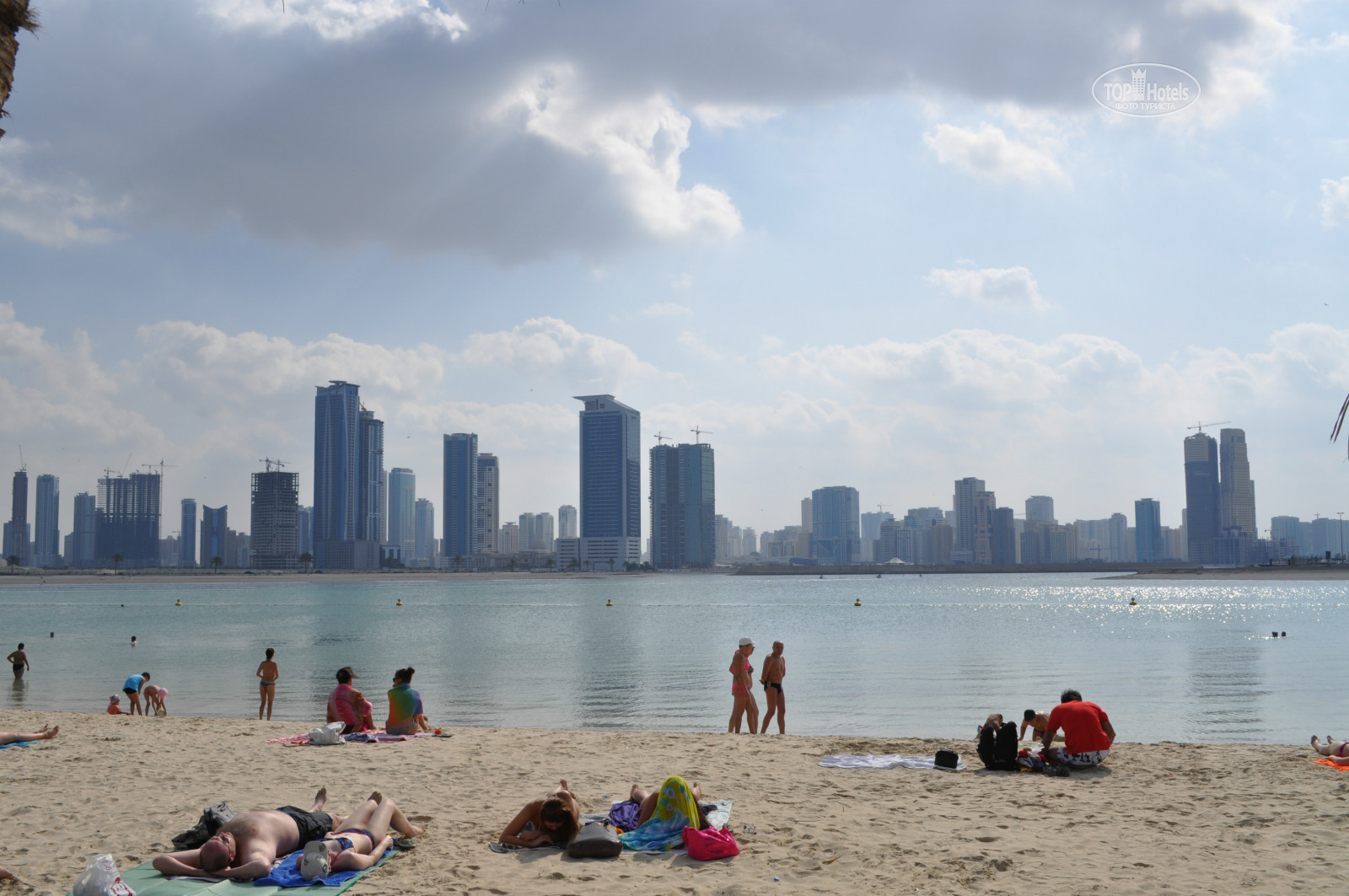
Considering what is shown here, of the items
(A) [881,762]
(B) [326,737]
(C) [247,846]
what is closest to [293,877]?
(C) [247,846]

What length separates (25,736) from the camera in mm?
12812

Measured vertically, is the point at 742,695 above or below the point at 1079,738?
below

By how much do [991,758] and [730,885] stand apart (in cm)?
561

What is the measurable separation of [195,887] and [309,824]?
1.06m

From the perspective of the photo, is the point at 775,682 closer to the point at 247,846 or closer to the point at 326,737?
the point at 326,737

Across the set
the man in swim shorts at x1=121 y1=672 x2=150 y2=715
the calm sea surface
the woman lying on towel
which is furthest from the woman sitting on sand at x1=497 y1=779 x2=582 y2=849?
the man in swim shorts at x1=121 y1=672 x2=150 y2=715

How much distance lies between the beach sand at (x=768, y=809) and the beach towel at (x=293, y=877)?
0.60 ft

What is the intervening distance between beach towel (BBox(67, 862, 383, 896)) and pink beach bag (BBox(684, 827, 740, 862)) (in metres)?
2.71

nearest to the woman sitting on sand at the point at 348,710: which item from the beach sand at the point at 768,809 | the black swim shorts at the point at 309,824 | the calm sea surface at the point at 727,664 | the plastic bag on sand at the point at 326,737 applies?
the plastic bag on sand at the point at 326,737

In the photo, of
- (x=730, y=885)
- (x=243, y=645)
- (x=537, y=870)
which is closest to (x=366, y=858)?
(x=537, y=870)

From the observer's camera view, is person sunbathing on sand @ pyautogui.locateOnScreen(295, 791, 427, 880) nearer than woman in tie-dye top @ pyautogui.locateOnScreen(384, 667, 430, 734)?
Yes

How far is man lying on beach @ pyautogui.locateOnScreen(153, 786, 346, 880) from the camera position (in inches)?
260

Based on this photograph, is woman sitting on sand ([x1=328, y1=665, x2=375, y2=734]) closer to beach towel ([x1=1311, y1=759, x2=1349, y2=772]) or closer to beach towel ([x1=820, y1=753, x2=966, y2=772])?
beach towel ([x1=820, y1=753, x2=966, y2=772])

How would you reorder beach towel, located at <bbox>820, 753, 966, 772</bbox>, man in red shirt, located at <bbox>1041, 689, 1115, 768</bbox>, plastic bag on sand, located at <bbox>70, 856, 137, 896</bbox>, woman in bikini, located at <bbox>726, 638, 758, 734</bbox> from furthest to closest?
woman in bikini, located at <bbox>726, 638, 758, 734</bbox> < beach towel, located at <bbox>820, 753, 966, 772</bbox> < man in red shirt, located at <bbox>1041, 689, 1115, 768</bbox> < plastic bag on sand, located at <bbox>70, 856, 137, 896</bbox>
